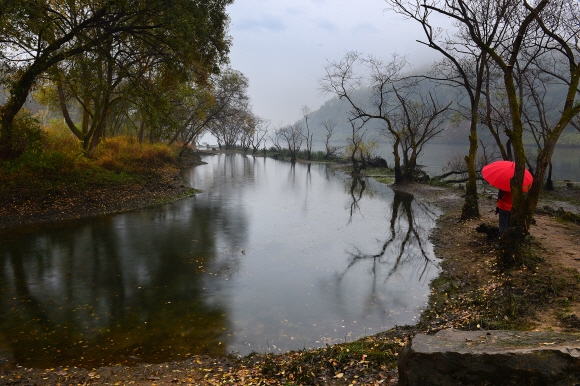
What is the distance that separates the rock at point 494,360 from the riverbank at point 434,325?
85 centimetres

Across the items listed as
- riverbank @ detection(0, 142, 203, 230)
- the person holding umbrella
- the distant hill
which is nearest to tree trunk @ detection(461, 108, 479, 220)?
the person holding umbrella

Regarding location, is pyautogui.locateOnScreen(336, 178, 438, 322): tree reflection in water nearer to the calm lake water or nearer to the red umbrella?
the calm lake water

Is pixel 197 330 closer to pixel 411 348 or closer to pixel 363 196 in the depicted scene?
pixel 411 348

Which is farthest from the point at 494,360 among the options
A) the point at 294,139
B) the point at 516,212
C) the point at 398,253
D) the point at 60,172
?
the point at 294,139

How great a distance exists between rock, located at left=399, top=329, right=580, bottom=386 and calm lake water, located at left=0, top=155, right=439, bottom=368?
2.83m

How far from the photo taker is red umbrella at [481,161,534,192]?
29.7 feet

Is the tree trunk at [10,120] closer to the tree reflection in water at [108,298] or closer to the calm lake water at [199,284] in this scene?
the calm lake water at [199,284]

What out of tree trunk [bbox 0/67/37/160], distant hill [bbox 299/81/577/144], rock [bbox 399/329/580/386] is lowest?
rock [bbox 399/329/580/386]

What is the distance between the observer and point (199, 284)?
860cm

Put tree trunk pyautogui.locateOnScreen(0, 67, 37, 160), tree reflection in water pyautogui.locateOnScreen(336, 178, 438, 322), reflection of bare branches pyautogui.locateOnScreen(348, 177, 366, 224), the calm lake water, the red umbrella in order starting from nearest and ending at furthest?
the calm lake water
the red umbrella
tree reflection in water pyautogui.locateOnScreen(336, 178, 438, 322)
tree trunk pyautogui.locateOnScreen(0, 67, 37, 160)
reflection of bare branches pyautogui.locateOnScreen(348, 177, 366, 224)

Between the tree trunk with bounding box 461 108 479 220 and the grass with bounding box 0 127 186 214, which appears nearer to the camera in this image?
the tree trunk with bounding box 461 108 479 220

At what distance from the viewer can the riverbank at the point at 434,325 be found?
4840 mm

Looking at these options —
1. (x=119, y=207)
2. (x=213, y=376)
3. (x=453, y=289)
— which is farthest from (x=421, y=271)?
(x=119, y=207)

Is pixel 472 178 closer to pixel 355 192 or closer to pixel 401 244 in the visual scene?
pixel 401 244
